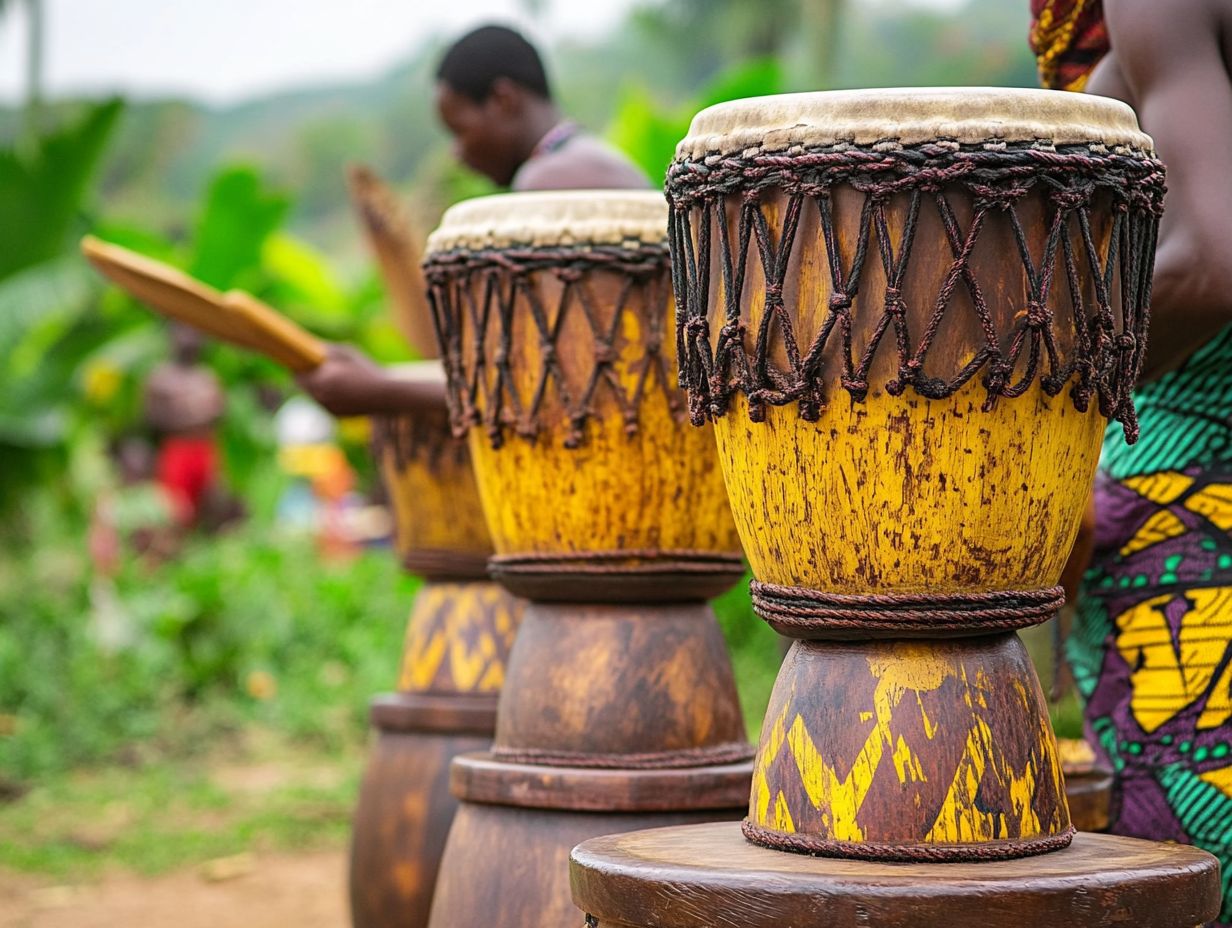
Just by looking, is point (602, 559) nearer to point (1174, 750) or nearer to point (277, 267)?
point (1174, 750)

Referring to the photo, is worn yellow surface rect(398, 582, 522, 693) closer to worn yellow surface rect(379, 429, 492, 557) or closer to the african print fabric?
worn yellow surface rect(379, 429, 492, 557)

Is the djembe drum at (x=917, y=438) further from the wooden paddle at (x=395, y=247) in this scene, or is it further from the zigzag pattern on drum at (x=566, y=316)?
the wooden paddle at (x=395, y=247)

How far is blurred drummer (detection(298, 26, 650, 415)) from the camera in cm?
325

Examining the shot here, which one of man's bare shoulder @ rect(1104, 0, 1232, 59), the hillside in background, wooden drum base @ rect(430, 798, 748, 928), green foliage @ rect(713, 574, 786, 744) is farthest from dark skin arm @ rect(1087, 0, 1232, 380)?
the hillside in background

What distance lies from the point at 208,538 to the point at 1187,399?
9.51 metres

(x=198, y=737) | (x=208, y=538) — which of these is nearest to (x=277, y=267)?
(x=208, y=538)

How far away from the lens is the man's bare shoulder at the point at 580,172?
9.89 ft

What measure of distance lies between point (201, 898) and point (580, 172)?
2.81m

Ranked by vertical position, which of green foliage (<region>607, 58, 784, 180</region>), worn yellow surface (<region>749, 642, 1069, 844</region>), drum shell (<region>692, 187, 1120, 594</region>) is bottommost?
worn yellow surface (<region>749, 642, 1069, 844</region>)

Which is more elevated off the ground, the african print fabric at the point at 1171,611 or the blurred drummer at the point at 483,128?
the blurred drummer at the point at 483,128

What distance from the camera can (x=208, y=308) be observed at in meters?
3.06

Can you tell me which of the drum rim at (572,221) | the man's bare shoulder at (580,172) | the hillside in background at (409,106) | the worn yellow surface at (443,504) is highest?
the hillside in background at (409,106)

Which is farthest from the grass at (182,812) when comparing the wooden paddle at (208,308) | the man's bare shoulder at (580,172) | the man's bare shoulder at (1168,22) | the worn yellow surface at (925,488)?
the man's bare shoulder at (1168,22)

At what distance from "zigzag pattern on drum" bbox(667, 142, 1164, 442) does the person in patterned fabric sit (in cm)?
13
